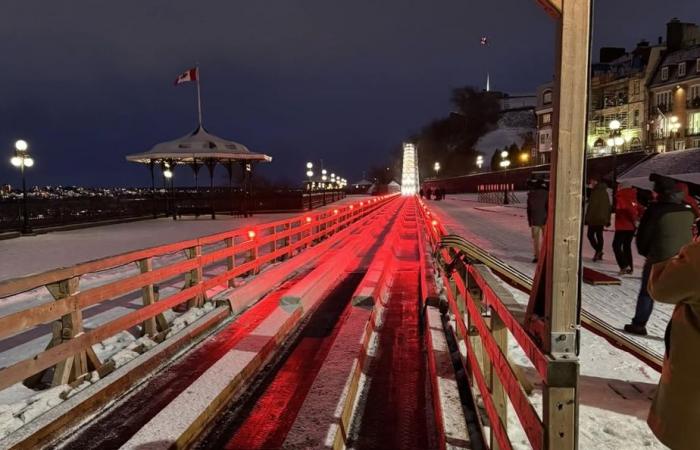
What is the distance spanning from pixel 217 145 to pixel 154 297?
25710 millimetres

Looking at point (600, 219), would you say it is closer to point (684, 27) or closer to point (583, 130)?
point (583, 130)

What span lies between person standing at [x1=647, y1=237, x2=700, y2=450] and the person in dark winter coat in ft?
11.2

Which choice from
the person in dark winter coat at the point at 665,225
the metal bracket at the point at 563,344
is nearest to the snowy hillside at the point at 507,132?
the person in dark winter coat at the point at 665,225

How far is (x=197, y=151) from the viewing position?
29.6 metres

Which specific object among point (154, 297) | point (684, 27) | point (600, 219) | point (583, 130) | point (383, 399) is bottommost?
point (383, 399)

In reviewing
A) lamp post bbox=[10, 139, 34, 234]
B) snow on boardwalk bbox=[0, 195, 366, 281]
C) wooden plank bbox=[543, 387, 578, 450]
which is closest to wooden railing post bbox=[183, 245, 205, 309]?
snow on boardwalk bbox=[0, 195, 366, 281]

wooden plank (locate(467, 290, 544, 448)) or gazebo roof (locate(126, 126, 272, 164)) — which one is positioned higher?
gazebo roof (locate(126, 126, 272, 164))

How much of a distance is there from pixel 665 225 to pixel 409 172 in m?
155

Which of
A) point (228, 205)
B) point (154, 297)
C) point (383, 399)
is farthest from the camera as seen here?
point (228, 205)

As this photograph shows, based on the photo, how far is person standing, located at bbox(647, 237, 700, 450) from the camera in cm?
214

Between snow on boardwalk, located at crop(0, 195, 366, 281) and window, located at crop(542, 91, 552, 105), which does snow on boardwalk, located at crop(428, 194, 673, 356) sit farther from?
window, located at crop(542, 91, 552, 105)

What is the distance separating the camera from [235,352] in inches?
219

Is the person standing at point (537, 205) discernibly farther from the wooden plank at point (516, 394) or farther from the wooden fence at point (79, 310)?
the wooden plank at point (516, 394)

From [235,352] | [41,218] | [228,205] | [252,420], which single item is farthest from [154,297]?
[228,205]
